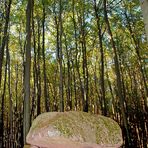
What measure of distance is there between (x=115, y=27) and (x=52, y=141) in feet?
29.1

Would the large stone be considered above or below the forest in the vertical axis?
below

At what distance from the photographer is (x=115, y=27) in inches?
438

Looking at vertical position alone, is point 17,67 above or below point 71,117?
above

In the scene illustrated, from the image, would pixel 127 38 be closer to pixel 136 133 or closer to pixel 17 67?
pixel 136 133

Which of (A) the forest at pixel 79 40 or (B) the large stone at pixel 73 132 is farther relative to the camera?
(A) the forest at pixel 79 40

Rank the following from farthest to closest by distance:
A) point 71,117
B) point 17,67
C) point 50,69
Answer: point 50,69, point 17,67, point 71,117

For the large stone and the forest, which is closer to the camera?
the large stone

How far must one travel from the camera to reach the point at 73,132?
293 centimetres

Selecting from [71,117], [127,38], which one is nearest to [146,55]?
[127,38]

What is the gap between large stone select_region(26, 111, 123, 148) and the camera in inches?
114

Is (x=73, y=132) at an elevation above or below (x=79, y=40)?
below

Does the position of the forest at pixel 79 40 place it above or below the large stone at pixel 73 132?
above

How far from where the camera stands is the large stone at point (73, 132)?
9.52ft

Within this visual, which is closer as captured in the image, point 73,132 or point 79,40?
point 73,132
